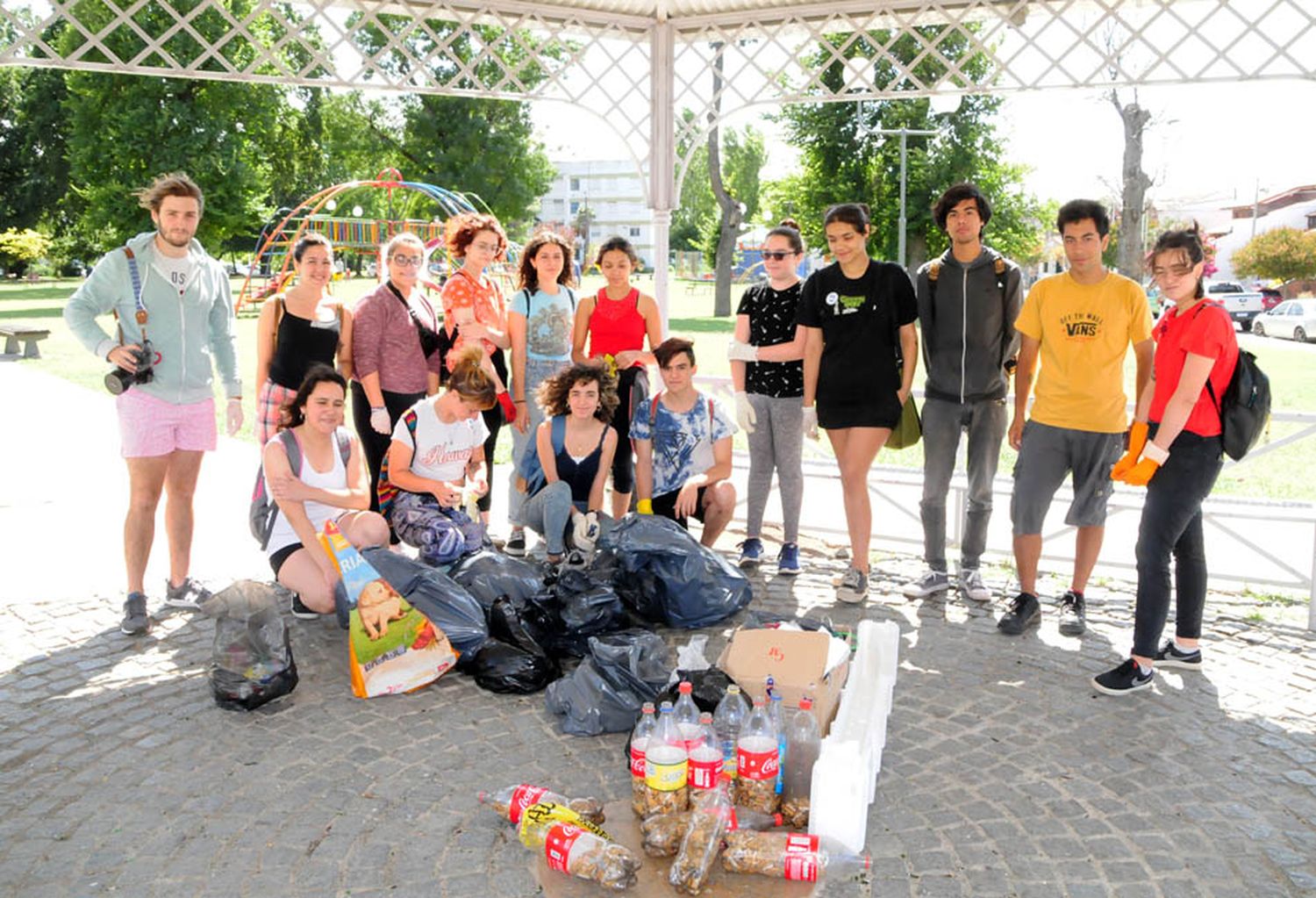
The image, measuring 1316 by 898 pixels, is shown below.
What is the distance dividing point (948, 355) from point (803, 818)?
2770mm

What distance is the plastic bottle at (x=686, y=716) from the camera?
3.10 metres

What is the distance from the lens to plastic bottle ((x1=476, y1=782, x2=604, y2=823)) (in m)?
3.10

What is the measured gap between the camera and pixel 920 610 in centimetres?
527

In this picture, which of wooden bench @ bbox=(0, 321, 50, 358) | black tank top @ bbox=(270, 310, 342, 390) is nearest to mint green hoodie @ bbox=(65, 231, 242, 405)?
black tank top @ bbox=(270, 310, 342, 390)

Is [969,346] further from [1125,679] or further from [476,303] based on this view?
[476,303]

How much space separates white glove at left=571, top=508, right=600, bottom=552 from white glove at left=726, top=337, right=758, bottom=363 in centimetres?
119

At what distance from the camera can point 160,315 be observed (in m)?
4.73

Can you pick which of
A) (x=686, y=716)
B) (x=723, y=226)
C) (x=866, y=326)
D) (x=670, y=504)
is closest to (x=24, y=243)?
(x=723, y=226)

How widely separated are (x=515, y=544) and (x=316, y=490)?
1647 millimetres

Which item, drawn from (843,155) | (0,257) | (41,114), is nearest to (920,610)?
(843,155)

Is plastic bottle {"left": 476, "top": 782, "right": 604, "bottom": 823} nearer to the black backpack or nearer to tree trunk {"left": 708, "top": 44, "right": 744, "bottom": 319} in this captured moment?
the black backpack

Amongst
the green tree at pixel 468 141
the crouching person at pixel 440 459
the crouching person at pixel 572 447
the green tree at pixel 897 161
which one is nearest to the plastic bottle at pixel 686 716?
the crouching person at pixel 440 459

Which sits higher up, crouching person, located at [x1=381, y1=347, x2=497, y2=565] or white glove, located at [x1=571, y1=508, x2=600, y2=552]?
crouching person, located at [x1=381, y1=347, x2=497, y2=565]

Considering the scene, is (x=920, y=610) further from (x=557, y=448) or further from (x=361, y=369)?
(x=361, y=369)
